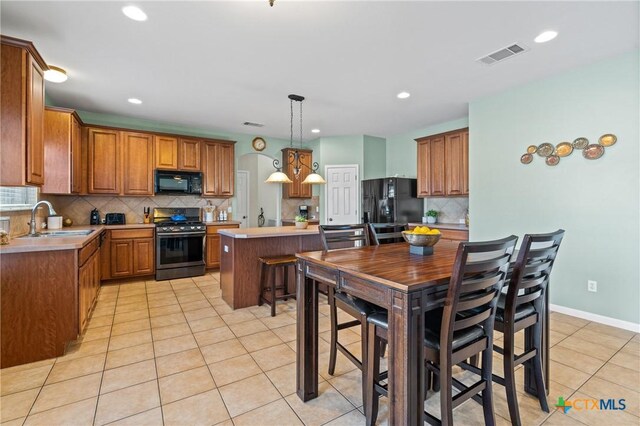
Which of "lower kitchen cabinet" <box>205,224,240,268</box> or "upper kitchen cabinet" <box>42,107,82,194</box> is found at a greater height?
"upper kitchen cabinet" <box>42,107,82,194</box>

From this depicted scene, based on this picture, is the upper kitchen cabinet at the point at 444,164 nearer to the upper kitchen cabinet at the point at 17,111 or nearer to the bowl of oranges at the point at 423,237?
the bowl of oranges at the point at 423,237

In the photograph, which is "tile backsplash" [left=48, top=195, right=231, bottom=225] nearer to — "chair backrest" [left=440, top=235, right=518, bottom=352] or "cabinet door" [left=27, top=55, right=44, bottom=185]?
"cabinet door" [left=27, top=55, right=44, bottom=185]

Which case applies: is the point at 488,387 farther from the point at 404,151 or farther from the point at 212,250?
the point at 404,151

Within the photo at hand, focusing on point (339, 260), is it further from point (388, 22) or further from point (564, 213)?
point (564, 213)

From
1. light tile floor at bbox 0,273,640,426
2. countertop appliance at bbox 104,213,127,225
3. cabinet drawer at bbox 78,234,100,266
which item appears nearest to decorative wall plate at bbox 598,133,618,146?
light tile floor at bbox 0,273,640,426

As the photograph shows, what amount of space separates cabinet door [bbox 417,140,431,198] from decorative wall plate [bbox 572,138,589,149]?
2.15m

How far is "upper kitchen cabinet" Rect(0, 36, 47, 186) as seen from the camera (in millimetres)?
2273

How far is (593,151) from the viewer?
310 centimetres

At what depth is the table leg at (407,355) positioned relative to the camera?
122cm

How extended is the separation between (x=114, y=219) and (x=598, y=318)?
656 cm

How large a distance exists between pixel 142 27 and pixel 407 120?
4.12 meters

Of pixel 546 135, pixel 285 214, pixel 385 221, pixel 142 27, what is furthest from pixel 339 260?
pixel 285 214

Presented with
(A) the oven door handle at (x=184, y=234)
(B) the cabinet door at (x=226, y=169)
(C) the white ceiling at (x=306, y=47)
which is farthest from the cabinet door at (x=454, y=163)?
(A) the oven door handle at (x=184, y=234)

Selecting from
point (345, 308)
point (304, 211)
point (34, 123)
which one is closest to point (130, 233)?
point (34, 123)
